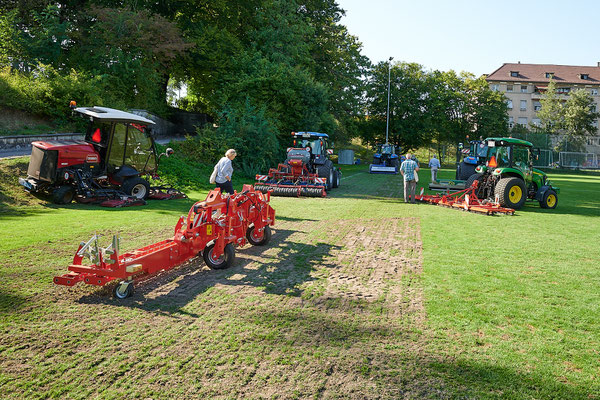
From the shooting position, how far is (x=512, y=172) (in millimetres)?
14961

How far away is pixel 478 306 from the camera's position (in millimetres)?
5258

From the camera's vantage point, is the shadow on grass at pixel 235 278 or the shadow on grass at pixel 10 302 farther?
the shadow on grass at pixel 235 278

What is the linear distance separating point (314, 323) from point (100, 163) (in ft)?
33.8

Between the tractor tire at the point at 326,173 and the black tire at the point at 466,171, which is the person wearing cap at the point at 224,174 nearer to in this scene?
the tractor tire at the point at 326,173

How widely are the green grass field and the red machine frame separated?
4547 millimetres

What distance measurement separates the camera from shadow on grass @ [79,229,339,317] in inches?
204

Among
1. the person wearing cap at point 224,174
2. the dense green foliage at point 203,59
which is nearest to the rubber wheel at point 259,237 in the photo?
the person wearing cap at point 224,174

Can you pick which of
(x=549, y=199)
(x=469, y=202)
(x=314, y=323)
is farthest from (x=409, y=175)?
(x=314, y=323)

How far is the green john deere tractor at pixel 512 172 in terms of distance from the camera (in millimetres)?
14688

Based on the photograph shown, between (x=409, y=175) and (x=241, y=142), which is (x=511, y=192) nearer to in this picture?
(x=409, y=175)

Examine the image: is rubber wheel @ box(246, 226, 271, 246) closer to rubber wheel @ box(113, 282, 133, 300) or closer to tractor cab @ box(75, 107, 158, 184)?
rubber wheel @ box(113, 282, 133, 300)

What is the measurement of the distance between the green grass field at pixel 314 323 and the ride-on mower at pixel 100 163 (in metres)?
3.09

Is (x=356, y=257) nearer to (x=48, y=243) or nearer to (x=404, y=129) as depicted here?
(x=48, y=243)

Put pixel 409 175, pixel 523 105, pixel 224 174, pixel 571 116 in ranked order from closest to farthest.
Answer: pixel 224 174 < pixel 409 175 < pixel 571 116 < pixel 523 105
